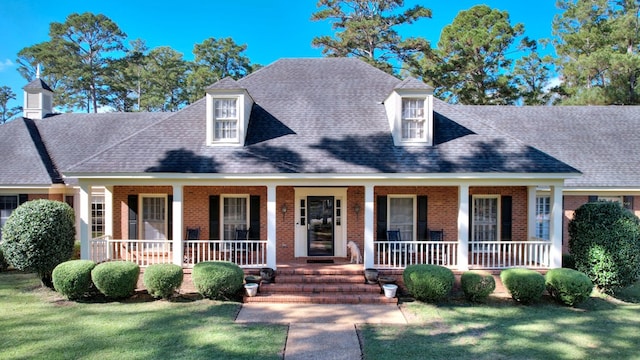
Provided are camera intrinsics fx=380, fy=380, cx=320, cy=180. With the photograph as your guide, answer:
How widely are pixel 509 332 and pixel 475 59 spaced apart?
24.8 meters

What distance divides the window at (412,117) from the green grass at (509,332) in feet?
17.4

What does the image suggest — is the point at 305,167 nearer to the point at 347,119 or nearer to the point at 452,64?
the point at 347,119

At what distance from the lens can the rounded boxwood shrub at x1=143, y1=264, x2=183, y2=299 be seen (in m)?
9.94

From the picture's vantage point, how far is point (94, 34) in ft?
114

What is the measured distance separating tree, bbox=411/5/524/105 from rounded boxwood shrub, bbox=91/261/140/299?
24.9 meters

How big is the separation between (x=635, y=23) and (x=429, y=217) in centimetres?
2530

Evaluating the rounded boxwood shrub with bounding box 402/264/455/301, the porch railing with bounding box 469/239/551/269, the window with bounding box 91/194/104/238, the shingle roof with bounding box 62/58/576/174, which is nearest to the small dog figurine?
the rounded boxwood shrub with bounding box 402/264/455/301

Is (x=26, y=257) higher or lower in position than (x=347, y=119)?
lower

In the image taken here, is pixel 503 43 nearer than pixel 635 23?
No

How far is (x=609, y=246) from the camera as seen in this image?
10.6 m

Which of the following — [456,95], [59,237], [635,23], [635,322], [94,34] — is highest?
[94,34]

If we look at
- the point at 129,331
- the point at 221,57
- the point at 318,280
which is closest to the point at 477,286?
the point at 318,280

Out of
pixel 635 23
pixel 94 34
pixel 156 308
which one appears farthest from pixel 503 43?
pixel 94 34

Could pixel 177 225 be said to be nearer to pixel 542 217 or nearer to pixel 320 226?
pixel 320 226
